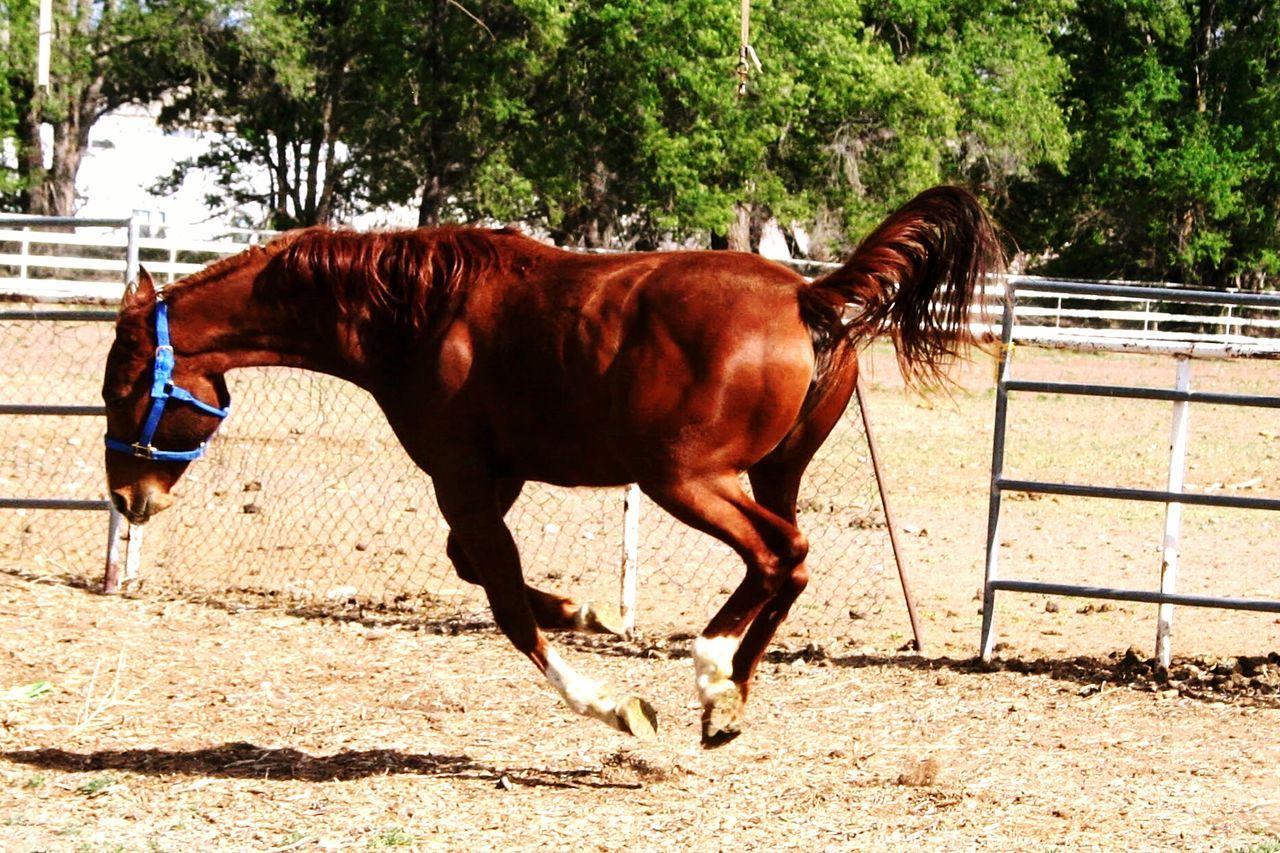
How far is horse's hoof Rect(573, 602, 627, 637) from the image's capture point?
18.3 ft

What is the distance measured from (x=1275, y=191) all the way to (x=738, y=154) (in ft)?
46.9

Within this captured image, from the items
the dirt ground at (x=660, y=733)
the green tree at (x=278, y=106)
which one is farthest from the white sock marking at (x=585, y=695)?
the green tree at (x=278, y=106)

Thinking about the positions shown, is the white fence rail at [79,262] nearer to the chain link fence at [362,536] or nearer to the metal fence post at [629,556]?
the chain link fence at [362,536]

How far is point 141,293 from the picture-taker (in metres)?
5.67

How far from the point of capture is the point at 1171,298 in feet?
23.1

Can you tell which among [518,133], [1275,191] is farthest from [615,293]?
[1275,191]

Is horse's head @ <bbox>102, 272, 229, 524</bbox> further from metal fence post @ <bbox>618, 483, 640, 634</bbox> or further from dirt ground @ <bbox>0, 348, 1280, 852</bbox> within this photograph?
metal fence post @ <bbox>618, 483, 640, 634</bbox>

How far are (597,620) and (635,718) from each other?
61cm

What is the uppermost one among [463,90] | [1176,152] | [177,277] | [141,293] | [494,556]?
[463,90]

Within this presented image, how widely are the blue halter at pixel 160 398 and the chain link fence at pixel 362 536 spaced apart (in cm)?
139

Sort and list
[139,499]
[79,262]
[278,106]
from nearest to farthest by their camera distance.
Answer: [139,499] → [79,262] → [278,106]

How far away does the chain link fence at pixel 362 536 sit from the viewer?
27.3ft

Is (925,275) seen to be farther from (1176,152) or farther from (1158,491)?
(1176,152)

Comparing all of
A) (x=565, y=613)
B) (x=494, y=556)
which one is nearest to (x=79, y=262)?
(x=565, y=613)
